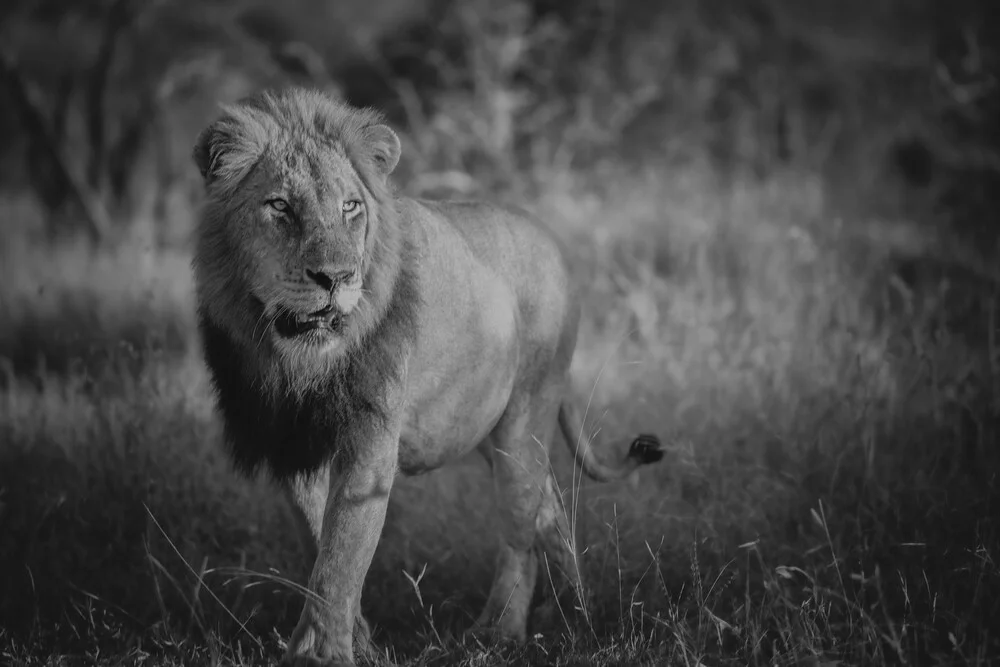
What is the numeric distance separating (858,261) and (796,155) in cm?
427

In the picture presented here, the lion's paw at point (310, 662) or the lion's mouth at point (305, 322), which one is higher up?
the lion's mouth at point (305, 322)

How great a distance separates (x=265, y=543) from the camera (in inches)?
171

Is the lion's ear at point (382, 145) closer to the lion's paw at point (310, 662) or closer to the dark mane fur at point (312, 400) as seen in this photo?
the dark mane fur at point (312, 400)

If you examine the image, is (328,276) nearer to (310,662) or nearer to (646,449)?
(310,662)

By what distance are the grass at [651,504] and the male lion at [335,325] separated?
34 centimetres

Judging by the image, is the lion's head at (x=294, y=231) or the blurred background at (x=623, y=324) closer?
→ the lion's head at (x=294, y=231)

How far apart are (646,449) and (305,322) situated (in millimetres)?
1459

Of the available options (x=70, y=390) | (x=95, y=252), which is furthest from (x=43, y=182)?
(x=70, y=390)

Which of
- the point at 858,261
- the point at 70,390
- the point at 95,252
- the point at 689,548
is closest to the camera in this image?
the point at 689,548

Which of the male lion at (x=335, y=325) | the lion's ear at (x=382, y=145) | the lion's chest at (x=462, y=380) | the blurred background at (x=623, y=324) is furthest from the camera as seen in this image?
the blurred background at (x=623, y=324)

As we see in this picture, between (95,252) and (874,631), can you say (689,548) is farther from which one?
(95,252)

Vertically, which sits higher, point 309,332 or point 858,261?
point 309,332

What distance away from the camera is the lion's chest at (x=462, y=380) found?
3.42m

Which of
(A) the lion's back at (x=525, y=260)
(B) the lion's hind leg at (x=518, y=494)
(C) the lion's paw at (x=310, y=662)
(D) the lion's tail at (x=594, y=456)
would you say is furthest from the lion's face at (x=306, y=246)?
(D) the lion's tail at (x=594, y=456)
